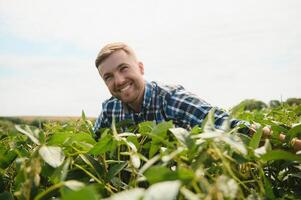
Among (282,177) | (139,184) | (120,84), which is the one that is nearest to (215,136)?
(139,184)

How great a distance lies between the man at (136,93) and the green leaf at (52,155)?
1507mm

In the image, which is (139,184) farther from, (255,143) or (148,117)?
(148,117)

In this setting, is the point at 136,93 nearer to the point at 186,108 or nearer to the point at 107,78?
the point at 107,78

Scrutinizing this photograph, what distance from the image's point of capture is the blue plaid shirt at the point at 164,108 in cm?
220

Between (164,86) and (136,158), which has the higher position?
(136,158)

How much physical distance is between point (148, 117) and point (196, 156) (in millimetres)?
1768

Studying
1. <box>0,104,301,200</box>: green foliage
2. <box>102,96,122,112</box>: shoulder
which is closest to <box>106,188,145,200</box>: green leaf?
<box>0,104,301,200</box>: green foliage

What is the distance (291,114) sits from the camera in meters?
Result: 2.02

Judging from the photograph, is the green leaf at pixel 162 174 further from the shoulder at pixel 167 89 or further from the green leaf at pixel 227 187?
the shoulder at pixel 167 89

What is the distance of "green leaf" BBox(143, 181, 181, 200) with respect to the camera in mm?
516

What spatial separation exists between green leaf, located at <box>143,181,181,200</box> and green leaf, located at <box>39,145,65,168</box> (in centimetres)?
29

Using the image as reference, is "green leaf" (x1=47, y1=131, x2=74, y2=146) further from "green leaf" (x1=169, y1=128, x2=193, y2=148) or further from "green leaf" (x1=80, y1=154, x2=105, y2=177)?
"green leaf" (x1=169, y1=128, x2=193, y2=148)

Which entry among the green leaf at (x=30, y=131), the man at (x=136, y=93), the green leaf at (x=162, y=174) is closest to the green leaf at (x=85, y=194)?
the green leaf at (x=162, y=174)

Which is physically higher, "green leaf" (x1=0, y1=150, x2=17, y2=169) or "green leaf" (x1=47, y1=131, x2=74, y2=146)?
"green leaf" (x1=47, y1=131, x2=74, y2=146)
